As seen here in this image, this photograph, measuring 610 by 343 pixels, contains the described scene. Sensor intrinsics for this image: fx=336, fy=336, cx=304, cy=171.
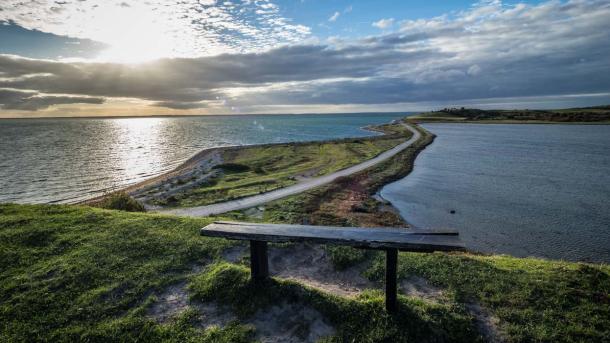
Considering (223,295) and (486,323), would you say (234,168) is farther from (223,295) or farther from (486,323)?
(486,323)

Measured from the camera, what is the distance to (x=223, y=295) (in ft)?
25.4

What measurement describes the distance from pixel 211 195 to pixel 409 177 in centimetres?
2025

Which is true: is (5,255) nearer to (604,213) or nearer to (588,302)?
(588,302)

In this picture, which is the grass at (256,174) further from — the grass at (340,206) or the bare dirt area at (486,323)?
the bare dirt area at (486,323)

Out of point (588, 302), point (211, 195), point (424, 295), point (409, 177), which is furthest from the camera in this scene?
point (409, 177)

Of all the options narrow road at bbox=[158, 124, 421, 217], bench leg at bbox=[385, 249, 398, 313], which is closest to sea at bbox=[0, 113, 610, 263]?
narrow road at bbox=[158, 124, 421, 217]

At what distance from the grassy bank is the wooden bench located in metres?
0.59

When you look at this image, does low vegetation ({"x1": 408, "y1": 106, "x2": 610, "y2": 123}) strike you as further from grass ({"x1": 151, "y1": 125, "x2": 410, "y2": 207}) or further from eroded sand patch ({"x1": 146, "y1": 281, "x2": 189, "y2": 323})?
eroded sand patch ({"x1": 146, "y1": 281, "x2": 189, "y2": 323})

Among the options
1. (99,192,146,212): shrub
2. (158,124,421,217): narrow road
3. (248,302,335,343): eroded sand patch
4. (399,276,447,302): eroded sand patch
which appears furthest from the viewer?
(158,124,421,217): narrow road

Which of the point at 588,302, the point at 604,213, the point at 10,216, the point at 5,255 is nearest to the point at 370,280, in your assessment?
the point at 588,302

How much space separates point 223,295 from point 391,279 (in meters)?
3.80

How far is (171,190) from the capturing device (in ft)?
108

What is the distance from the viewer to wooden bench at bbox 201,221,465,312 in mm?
6355

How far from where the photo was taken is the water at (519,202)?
1638 cm
